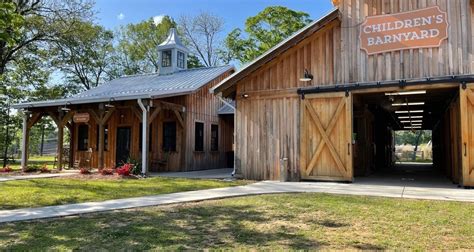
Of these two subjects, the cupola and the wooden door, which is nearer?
the wooden door

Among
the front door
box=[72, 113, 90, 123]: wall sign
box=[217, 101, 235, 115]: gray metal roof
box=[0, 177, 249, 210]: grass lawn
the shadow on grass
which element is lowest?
the shadow on grass

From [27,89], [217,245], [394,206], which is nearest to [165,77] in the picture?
[27,89]

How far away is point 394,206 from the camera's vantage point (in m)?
6.78

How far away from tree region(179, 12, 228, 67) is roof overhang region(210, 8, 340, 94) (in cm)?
2474

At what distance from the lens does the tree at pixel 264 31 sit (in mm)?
30516

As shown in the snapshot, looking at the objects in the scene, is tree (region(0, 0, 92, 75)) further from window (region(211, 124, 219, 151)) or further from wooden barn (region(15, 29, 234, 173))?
window (region(211, 124, 219, 151))

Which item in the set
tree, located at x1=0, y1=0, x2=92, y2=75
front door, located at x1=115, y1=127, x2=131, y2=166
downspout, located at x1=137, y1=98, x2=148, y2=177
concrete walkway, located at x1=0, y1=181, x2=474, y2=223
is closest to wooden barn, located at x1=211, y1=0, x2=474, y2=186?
concrete walkway, located at x1=0, y1=181, x2=474, y2=223

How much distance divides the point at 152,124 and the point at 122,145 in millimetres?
1774

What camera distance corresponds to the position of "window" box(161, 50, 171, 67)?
21.2m

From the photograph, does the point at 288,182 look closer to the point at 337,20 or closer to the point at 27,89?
the point at 337,20

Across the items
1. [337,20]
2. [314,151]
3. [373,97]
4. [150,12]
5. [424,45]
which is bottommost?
[314,151]

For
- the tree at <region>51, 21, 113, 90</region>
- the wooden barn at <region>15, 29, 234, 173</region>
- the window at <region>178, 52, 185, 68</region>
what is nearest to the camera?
the wooden barn at <region>15, 29, 234, 173</region>

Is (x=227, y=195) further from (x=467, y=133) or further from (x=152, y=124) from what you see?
(x=152, y=124)

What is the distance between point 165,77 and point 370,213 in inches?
614
